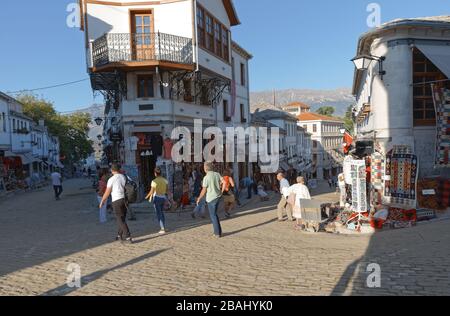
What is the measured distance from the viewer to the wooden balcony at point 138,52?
1772 cm

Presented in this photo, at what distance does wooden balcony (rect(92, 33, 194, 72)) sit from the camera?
17.7 m

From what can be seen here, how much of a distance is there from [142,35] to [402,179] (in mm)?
12027

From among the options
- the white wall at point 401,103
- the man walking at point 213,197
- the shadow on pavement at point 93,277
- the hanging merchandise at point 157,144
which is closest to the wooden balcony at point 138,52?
the hanging merchandise at point 157,144

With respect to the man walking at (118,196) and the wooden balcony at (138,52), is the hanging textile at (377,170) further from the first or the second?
the wooden balcony at (138,52)

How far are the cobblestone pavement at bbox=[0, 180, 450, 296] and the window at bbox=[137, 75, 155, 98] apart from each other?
8.33 meters

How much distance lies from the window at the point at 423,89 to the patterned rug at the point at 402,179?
344cm

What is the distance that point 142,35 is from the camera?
18.1 m

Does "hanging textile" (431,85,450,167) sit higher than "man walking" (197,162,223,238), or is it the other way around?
"hanging textile" (431,85,450,167)

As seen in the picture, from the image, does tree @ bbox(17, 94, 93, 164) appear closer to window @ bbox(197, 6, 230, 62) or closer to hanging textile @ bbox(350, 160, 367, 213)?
window @ bbox(197, 6, 230, 62)

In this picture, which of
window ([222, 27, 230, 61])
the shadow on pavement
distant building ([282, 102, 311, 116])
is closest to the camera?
the shadow on pavement

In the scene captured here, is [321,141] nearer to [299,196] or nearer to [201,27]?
[201,27]

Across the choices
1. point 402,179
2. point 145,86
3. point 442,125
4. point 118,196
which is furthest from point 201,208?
point 442,125

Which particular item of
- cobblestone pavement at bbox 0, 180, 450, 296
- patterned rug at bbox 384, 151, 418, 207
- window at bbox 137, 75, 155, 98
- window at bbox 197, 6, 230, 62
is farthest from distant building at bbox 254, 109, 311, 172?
cobblestone pavement at bbox 0, 180, 450, 296

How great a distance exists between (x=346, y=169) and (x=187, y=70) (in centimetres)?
847
